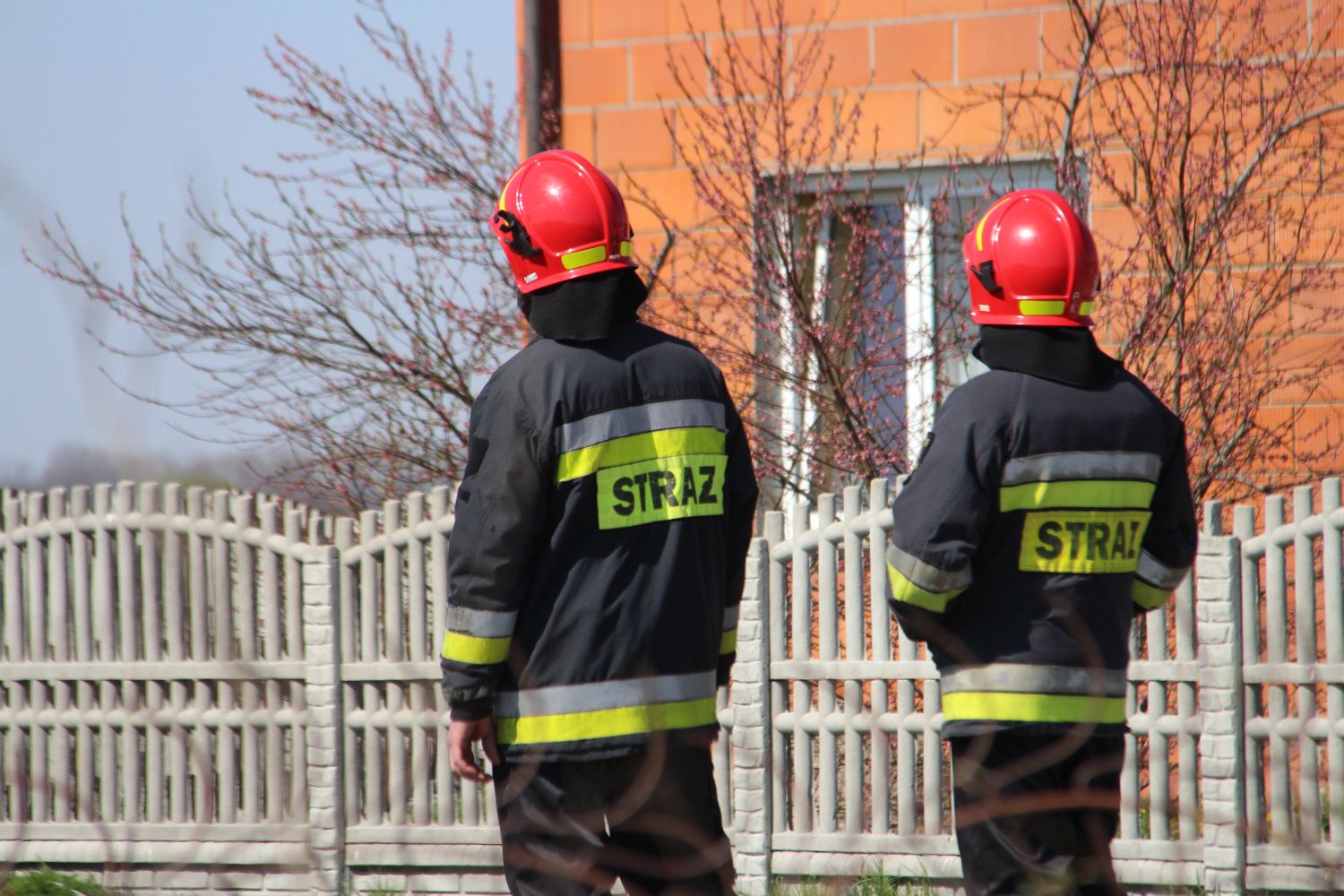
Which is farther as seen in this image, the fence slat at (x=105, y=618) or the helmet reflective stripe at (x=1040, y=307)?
the fence slat at (x=105, y=618)

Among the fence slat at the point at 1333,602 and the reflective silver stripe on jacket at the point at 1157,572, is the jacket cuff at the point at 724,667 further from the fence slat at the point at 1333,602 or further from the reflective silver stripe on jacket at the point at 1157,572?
the fence slat at the point at 1333,602

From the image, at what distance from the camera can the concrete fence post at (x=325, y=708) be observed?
16.6 ft

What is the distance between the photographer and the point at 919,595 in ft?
9.54

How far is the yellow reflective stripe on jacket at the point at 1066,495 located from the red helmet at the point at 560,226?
906mm

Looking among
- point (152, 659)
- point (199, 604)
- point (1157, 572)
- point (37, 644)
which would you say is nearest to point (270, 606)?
point (199, 604)

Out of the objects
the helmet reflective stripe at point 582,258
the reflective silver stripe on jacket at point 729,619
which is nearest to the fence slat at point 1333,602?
the reflective silver stripe on jacket at point 729,619

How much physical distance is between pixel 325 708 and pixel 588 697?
2.60 metres

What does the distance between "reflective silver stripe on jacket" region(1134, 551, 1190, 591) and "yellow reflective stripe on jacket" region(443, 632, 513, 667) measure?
142 centimetres

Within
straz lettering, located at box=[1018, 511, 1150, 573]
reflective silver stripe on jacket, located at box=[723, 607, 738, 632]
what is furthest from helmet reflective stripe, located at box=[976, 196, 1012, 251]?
reflective silver stripe on jacket, located at box=[723, 607, 738, 632]

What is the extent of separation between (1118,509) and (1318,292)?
3.57m

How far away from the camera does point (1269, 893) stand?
460 cm

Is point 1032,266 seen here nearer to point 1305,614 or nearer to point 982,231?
point 982,231

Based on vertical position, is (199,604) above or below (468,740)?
above

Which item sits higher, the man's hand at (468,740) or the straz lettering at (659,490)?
the straz lettering at (659,490)
